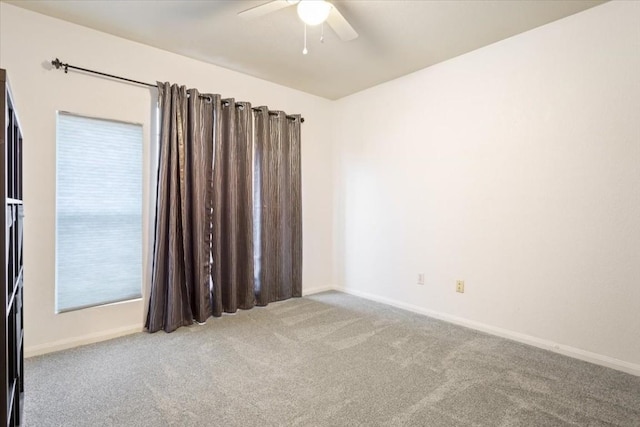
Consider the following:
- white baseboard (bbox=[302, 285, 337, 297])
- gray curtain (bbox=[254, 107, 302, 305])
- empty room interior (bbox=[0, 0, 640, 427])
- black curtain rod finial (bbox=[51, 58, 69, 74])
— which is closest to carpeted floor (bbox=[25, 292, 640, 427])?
empty room interior (bbox=[0, 0, 640, 427])

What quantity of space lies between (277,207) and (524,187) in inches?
95.5

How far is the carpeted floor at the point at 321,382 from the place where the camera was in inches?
69.2

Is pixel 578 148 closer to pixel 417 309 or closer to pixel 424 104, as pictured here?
pixel 424 104

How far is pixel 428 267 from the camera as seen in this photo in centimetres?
341

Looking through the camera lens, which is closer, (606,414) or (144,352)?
(606,414)

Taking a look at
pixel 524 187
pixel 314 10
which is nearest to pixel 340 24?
pixel 314 10

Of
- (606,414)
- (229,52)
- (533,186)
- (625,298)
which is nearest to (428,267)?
(533,186)

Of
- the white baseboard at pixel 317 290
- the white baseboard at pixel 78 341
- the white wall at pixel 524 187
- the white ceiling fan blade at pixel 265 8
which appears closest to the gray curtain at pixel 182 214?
the white baseboard at pixel 78 341

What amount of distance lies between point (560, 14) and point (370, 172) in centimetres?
218

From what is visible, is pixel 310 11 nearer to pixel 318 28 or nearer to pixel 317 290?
pixel 318 28

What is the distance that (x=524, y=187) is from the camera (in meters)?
2.73

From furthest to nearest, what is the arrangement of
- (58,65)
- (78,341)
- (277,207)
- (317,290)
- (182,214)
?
(317,290) → (277,207) → (182,214) → (78,341) → (58,65)

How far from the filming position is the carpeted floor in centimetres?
176

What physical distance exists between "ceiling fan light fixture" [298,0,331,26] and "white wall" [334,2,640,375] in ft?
5.50
